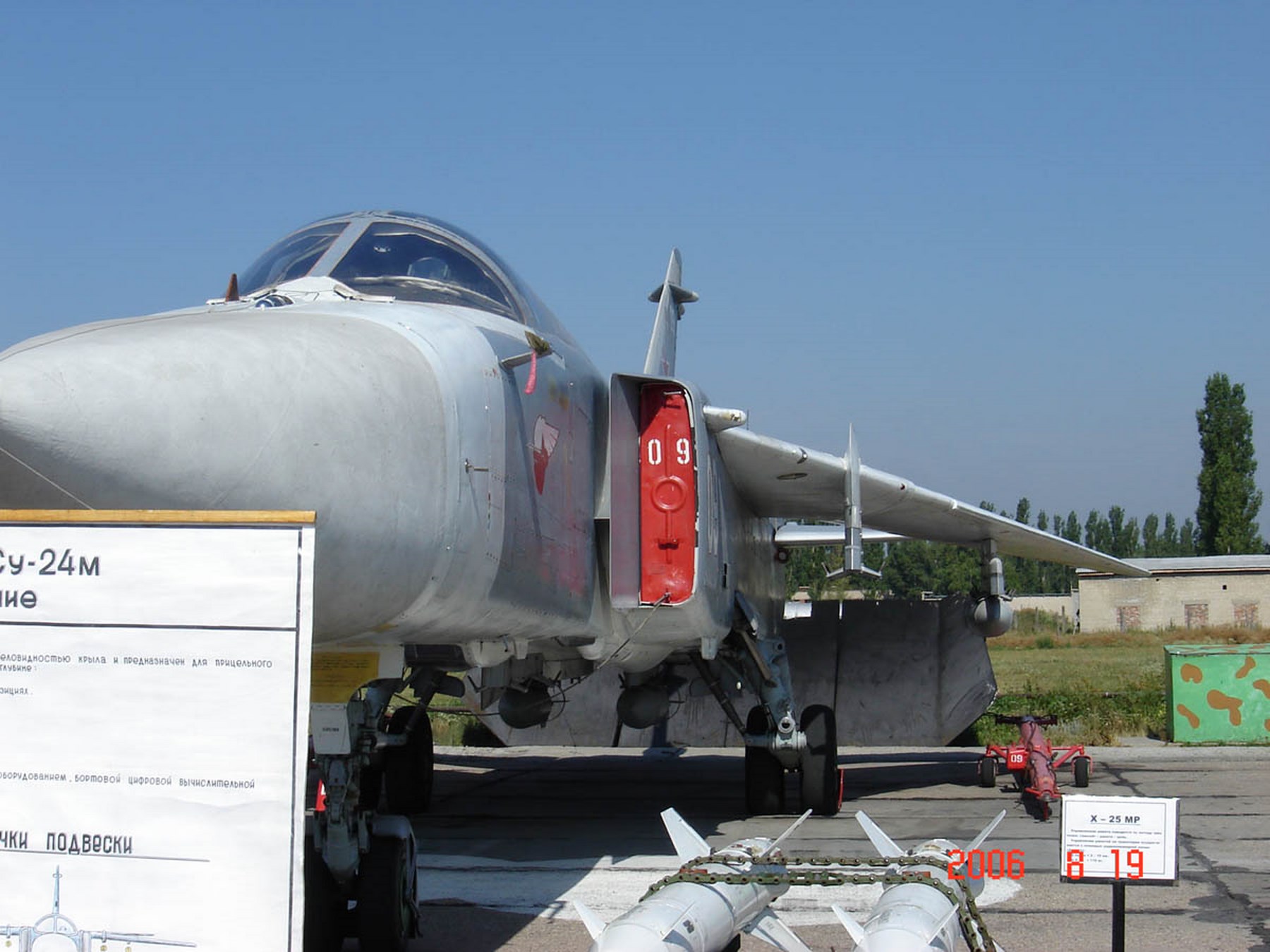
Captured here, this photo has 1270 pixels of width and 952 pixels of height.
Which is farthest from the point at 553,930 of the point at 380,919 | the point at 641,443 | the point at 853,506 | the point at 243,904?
the point at 853,506

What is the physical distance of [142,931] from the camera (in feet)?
11.1

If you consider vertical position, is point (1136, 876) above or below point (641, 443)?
below

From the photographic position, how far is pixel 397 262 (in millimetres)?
5996

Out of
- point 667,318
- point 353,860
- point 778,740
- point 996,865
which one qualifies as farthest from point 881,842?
point 667,318

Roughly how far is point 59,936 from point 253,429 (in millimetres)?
1418

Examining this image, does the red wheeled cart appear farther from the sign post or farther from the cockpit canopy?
the cockpit canopy

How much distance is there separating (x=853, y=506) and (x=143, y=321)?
21.3 ft

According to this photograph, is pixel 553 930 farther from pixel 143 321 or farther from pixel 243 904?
pixel 143 321

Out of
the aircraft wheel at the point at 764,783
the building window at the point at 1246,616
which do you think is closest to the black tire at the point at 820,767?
the aircraft wheel at the point at 764,783

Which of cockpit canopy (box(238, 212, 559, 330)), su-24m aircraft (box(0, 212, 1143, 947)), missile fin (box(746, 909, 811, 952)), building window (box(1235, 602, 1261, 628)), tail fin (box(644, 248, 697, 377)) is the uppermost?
tail fin (box(644, 248, 697, 377))

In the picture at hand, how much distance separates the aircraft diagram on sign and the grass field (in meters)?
14.0

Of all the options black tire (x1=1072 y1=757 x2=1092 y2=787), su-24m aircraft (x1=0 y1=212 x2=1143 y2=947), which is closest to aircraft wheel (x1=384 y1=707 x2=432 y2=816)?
su-24m aircraft (x1=0 y1=212 x2=1143 y2=947)

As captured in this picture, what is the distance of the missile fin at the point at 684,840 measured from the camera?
19.0 ft

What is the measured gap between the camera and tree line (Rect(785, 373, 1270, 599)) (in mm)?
55531
